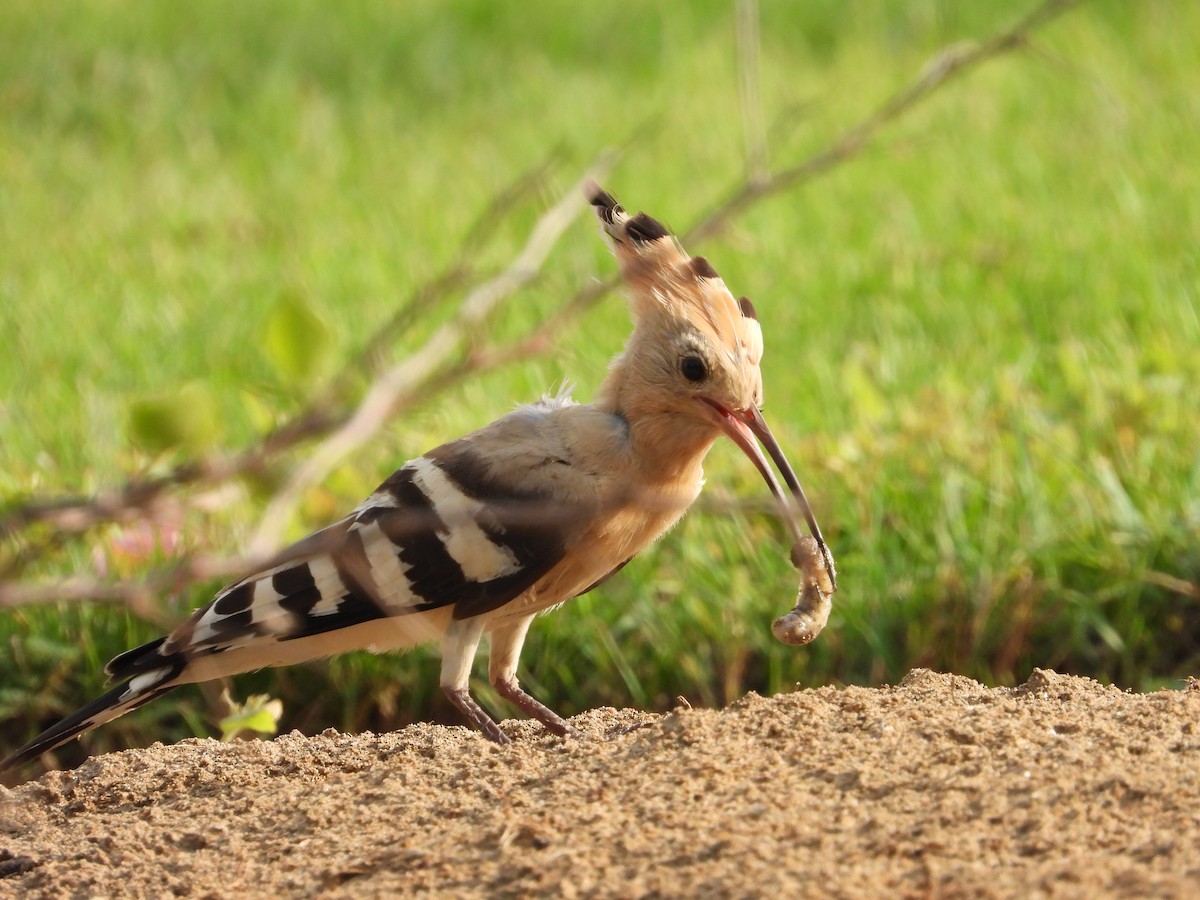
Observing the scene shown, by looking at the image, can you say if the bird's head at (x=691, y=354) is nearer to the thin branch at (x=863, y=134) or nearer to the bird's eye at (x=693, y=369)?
the bird's eye at (x=693, y=369)

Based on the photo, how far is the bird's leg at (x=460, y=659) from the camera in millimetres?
3145

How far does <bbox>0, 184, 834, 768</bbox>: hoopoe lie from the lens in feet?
10.1

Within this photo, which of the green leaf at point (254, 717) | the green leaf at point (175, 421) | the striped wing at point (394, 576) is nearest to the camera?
the green leaf at point (175, 421)

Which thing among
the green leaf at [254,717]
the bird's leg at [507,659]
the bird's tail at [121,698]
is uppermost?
the bird's tail at [121,698]

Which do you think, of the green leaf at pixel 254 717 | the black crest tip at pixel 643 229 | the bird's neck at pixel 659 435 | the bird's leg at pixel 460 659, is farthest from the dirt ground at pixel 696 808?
the black crest tip at pixel 643 229

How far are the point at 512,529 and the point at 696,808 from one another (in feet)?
3.35

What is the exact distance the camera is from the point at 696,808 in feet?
7.15

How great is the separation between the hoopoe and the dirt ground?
32cm

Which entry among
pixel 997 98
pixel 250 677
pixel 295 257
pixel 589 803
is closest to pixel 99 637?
pixel 250 677

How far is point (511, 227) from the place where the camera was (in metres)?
6.78

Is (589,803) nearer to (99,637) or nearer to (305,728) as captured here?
(305,728)

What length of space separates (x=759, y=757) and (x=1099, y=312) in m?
3.52

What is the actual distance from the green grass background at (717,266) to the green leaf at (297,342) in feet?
0.04

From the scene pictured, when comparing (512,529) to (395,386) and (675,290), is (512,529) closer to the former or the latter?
(675,290)
